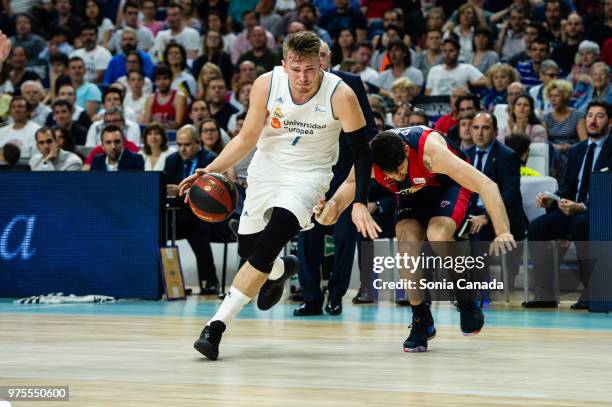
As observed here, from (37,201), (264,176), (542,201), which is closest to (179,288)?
(37,201)

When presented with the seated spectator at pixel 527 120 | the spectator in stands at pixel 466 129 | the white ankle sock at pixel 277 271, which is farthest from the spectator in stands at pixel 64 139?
the white ankle sock at pixel 277 271

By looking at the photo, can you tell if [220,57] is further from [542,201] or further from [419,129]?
[419,129]

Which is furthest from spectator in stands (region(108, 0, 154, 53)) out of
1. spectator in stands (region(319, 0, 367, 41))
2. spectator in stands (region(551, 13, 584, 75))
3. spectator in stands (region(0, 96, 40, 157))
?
spectator in stands (region(551, 13, 584, 75))

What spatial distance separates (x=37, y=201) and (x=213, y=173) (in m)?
5.52

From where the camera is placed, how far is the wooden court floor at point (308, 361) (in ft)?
16.0

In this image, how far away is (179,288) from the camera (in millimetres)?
11617

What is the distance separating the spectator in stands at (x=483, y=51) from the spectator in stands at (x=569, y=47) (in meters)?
0.83

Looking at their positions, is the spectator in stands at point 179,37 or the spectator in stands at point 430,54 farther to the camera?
the spectator in stands at point 179,37

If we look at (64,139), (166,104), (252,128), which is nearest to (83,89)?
(166,104)

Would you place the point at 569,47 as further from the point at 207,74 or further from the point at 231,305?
the point at 231,305

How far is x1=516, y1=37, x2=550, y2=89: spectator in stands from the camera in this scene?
1437 cm

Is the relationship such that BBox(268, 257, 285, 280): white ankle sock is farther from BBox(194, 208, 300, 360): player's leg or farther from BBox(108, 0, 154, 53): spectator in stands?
BBox(108, 0, 154, 53): spectator in stands

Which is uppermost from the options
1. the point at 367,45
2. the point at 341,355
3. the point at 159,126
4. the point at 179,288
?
the point at 367,45

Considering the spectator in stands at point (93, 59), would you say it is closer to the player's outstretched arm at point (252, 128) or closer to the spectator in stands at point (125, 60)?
the spectator in stands at point (125, 60)
